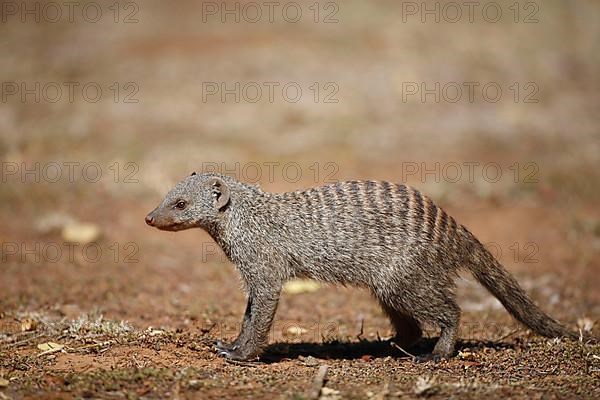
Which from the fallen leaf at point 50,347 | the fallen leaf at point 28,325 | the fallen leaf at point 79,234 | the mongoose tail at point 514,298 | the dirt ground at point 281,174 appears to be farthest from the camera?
the fallen leaf at point 79,234

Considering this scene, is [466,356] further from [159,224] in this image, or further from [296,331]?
[159,224]

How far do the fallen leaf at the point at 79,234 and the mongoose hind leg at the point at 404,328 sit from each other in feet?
13.3

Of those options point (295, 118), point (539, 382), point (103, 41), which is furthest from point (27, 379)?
point (103, 41)

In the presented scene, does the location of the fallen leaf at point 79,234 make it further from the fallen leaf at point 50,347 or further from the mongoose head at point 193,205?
the mongoose head at point 193,205

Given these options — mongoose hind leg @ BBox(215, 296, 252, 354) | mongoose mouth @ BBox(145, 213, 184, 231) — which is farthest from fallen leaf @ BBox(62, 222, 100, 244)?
mongoose hind leg @ BBox(215, 296, 252, 354)

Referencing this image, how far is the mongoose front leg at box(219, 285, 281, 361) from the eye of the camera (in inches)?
187

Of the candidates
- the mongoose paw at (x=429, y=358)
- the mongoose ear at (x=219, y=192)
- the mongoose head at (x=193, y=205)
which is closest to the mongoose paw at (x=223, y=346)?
the mongoose head at (x=193, y=205)

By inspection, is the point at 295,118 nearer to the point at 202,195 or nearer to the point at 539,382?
the point at 202,195

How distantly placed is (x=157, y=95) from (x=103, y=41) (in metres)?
3.08

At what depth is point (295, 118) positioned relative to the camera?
1248 cm

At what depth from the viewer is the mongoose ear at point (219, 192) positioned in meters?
4.97

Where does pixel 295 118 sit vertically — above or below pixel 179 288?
above

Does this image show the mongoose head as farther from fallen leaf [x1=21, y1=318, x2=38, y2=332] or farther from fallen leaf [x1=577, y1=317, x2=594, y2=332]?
fallen leaf [x1=577, y1=317, x2=594, y2=332]

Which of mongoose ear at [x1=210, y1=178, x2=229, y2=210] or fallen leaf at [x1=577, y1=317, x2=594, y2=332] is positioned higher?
mongoose ear at [x1=210, y1=178, x2=229, y2=210]
